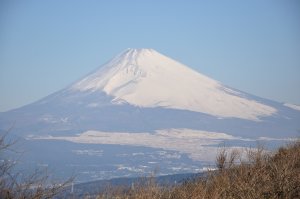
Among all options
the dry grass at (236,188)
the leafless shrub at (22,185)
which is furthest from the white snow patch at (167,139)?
the leafless shrub at (22,185)

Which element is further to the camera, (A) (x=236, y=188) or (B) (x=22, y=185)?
(A) (x=236, y=188)

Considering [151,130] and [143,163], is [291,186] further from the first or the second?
[151,130]

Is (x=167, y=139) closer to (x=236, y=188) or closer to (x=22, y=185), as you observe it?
(x=236, y=188)

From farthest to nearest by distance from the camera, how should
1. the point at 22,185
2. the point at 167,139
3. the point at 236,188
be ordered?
the point at 167,139 → the point at 236,188 → the point at 22,185

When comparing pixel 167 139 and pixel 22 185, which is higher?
pixel 167 139

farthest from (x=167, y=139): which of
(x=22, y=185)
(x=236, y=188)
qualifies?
(x=22, y=185)

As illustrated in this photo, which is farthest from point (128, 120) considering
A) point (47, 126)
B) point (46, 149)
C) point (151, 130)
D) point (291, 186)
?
point (291, 186)

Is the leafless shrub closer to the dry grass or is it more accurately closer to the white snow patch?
the dry grass

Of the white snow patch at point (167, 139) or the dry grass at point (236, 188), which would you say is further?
the white snow patch at point (167, 139)

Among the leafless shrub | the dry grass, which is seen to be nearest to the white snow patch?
the dry grass

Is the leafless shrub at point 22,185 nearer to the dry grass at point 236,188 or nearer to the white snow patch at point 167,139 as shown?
the dry grass at point 236,188

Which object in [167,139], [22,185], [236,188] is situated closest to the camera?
[22,185]

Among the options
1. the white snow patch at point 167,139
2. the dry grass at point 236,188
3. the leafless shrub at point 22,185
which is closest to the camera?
the leafless shrub at point 22,185

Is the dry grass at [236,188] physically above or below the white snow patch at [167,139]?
below
